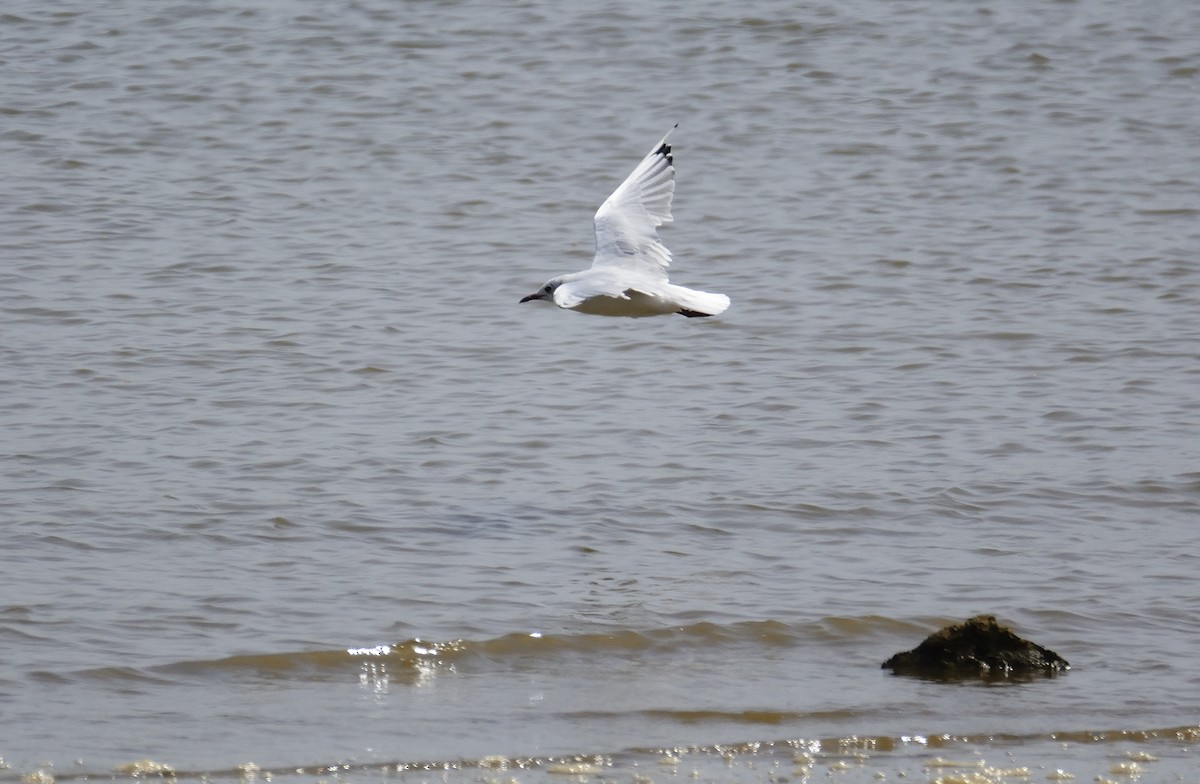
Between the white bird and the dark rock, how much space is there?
8.10ft

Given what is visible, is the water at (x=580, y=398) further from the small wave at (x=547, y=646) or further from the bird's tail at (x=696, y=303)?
the bird's tail at (x=696, y=303)

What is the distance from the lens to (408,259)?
11570 millimetres

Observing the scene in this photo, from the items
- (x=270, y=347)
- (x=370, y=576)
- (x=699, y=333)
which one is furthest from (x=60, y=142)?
(x=370, y=576)

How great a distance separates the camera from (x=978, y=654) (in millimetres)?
5945

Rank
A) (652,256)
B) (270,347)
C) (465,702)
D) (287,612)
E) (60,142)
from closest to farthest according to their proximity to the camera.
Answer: (465,702)
(287,612)
(652,256)
(270,347)
(60,142)

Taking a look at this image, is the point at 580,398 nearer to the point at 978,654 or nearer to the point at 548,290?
the point at 548,290

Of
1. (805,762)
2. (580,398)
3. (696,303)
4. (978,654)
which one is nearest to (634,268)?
(696,303)

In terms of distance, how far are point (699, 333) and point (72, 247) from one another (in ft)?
13.4

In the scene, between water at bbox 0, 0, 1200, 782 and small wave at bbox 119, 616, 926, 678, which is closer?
water at bbox 0, 0, 1200, 782

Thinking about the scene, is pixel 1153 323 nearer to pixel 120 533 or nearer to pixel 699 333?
pixel 699 333

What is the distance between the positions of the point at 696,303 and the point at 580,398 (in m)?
1.15

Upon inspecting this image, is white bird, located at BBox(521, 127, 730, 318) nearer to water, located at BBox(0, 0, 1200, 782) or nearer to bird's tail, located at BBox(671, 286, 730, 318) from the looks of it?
bird's tail, located at BBox(671, 286, 730, 318)

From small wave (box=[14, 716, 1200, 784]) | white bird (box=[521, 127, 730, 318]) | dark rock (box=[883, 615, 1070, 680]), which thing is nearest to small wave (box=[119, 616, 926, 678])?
dark rock (box=[883, 615, 1070, 680])

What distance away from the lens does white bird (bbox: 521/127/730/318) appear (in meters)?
8.12
